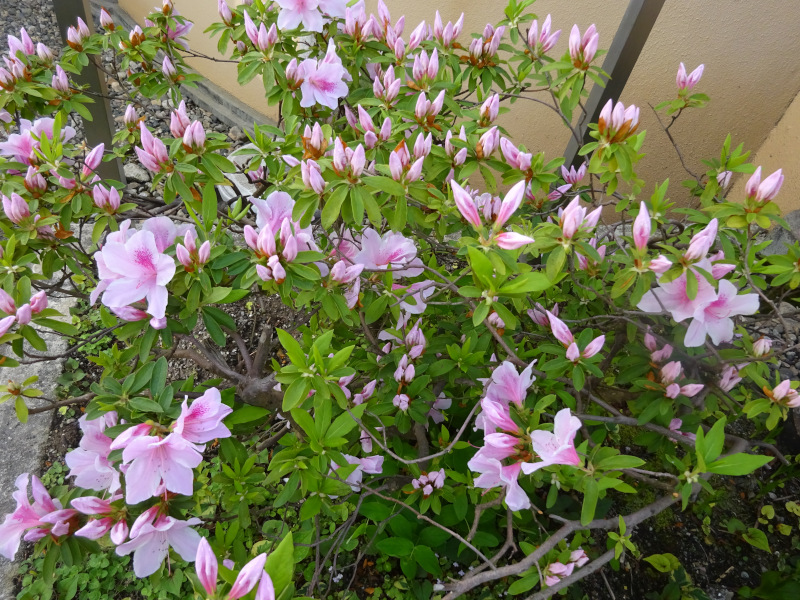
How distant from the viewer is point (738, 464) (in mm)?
994

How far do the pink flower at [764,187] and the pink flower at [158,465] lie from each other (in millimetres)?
1428

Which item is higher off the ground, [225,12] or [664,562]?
[225,12]

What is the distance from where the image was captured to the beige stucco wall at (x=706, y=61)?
2588 millimetres

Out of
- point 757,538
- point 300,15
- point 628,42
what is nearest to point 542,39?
point 628,42

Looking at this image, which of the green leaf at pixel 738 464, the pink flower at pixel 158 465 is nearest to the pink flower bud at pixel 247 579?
the pink flower at pixel 158 465

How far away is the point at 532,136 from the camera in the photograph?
3.34 m

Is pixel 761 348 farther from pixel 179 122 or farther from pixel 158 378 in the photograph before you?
pixel 179 122

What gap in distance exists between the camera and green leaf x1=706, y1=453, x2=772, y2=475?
38.1 inches

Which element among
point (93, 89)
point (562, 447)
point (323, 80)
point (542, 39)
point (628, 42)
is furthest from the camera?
point (93, 89)

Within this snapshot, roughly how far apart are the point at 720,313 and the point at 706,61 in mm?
2158

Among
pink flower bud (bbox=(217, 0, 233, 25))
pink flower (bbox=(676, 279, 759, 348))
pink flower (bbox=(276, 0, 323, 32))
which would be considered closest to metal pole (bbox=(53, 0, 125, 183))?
pink flower bud (bbox=(217, 0, 233, 25))

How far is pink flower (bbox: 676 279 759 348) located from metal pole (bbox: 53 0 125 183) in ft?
8.55

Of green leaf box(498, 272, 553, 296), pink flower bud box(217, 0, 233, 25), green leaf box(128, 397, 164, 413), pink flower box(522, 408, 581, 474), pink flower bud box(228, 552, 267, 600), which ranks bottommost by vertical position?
green leaf box(128, 397, 164, 413)

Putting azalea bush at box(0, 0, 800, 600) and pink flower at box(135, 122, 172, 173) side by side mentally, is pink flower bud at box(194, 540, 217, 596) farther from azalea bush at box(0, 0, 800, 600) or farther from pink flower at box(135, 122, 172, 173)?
pink flower at box(135, 122, 172, 173)
